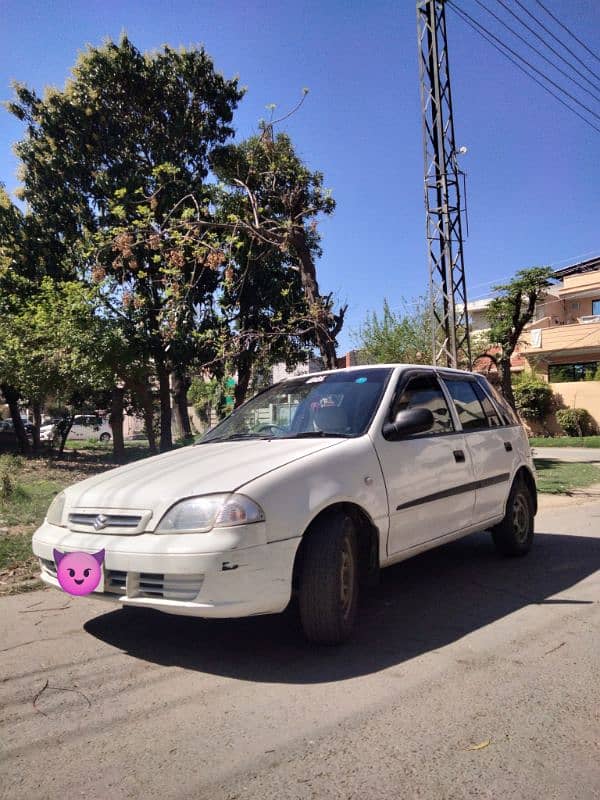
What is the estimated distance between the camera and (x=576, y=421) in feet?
92.2

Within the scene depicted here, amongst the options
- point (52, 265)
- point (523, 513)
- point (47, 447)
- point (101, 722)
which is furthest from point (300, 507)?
point (47, 447)

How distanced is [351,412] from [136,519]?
1.73 meters

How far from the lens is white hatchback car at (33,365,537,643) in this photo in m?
3.39

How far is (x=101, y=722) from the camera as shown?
9.81 ft

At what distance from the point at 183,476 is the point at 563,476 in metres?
12.5

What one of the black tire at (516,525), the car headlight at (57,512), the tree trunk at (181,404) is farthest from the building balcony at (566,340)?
the car headlight at (57,512)

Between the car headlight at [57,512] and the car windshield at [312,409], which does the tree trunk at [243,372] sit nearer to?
the car windshield at [312,409]

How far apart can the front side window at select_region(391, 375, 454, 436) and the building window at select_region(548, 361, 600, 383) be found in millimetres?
27444

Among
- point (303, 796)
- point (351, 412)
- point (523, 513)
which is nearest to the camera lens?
point (303, 796)

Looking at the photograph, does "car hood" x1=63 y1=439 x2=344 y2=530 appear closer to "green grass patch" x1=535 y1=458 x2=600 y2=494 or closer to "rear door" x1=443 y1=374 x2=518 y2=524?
"rear door" x1=443 y1=374 x2=518 y2=524

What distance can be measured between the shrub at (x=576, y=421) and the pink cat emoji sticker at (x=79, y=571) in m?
27.9

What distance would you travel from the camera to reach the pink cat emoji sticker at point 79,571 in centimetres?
357

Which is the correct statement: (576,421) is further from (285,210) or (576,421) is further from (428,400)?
(428,400)

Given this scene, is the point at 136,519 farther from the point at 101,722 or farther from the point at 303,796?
the point at 303,796
